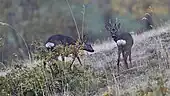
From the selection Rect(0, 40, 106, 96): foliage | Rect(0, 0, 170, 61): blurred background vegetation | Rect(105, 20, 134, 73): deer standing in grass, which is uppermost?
Rect(0, 0, 170, 61): blurred background vegetation

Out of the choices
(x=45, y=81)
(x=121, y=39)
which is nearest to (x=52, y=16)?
(x=121, y=39)

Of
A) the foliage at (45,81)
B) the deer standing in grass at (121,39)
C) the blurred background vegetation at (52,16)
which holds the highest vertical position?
the blurred background vegetation at (52,16)

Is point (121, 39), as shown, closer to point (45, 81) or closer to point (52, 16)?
point (45, 81)

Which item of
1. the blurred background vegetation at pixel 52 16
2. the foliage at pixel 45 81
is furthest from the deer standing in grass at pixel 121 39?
the blurred background vegetation at pixel 52 16

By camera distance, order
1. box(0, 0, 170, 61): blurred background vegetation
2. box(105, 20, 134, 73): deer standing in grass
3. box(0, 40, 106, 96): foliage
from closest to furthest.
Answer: box(0, 40, 106, 96): foliage < box(105, 20, 134, 73): deer standing in grass < box(0, 0, 170, 61): blurred background vegetation

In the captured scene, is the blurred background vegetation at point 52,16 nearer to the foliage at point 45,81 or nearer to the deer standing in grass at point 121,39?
the deer standing in grass at point 121,39

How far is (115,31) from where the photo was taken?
12.0m

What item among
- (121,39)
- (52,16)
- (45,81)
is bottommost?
(45,81)

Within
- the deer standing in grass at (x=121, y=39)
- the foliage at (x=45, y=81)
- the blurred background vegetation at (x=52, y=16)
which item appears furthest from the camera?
the blurred background vegetation at (x=52, y=16)

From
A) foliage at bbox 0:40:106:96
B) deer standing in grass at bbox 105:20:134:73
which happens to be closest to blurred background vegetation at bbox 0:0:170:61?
deer standing in grass at bbox 105:20:134:73

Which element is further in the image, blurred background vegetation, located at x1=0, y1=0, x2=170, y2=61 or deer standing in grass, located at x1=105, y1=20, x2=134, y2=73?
blurred background vegetation, located at x1=0, y1=0, x2=170, y2=61

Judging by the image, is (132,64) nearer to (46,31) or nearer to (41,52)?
(41,52)

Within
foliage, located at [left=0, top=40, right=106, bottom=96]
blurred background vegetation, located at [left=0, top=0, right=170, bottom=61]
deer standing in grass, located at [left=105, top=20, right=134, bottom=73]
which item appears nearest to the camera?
foliage, located at [left=0, top=40, right=106, bottom=96]

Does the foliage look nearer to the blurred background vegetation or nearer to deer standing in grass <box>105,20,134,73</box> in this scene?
deer standing in grass <box>105,20,134,73</box>
